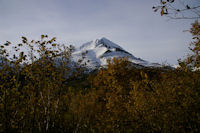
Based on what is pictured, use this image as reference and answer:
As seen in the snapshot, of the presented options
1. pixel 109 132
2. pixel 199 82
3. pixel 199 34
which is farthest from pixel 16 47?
pixel 199 34

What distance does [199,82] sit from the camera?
873 cm

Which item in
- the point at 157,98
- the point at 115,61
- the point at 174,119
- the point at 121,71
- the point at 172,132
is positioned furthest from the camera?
the point at 115,61

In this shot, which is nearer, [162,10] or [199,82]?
[162,10]

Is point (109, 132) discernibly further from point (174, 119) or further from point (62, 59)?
point (62, 59)

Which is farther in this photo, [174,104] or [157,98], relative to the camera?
[157,98]

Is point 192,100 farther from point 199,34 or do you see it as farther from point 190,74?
point 199,34

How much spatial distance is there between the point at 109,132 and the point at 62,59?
6.37 metres

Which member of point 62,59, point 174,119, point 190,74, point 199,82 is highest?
point 62,59

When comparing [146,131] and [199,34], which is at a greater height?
[199,34]

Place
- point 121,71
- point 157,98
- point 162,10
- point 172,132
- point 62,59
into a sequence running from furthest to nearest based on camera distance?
1. point 121,71
2. point 157,98
3. point 172,132
4. point 62,59
5. point 162,10

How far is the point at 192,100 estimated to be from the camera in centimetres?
785

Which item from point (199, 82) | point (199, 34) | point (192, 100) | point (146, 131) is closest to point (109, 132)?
point (146, 131)

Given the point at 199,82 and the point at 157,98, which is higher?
the point at 199,82

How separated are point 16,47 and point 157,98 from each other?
9.77 m
